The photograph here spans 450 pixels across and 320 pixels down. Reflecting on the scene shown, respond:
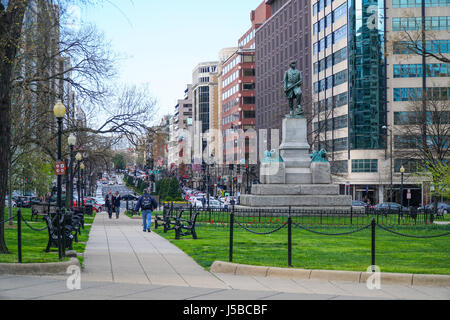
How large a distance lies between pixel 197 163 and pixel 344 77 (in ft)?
223

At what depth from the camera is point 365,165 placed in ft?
254

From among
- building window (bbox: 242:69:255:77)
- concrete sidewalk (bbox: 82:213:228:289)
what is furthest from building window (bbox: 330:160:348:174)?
concrete sidewalk (bbox: 82:213:228:289)

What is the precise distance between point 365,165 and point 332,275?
67.4 metres

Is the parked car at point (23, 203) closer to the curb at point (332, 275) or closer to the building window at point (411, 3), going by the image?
the building window at point (411, 3)

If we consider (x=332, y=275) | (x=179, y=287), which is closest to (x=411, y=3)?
(x=332, y=275)

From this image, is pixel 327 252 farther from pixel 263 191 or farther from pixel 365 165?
pixel 365 165

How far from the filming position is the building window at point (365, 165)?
77.2 m

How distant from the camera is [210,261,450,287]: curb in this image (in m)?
11.5

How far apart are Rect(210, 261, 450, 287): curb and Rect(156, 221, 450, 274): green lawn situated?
30.6 inches

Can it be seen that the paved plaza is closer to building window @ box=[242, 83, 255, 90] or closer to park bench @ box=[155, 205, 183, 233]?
park bench @ box=[155, 205, 183, 233]

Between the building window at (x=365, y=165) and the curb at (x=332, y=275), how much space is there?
66.8 metres
